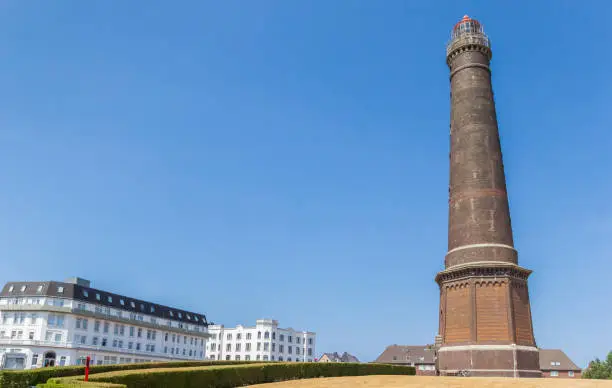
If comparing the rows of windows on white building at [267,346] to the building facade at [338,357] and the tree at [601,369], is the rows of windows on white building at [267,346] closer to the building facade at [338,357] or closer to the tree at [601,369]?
the building facade at [338,357]

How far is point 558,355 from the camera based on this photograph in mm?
111688

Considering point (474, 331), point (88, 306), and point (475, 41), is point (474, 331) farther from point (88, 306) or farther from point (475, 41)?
point (88, 306)

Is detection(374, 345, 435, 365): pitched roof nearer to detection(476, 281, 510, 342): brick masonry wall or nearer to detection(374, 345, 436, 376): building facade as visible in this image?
detection(374, 345, 436, 376): building facade

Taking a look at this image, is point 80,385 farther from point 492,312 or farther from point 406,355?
point 406,355

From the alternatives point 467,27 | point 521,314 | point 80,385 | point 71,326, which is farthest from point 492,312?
point 71,326

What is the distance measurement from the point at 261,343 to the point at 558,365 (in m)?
64.3

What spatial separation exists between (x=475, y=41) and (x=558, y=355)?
87.6 metres

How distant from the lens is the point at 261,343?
123875 millimetres

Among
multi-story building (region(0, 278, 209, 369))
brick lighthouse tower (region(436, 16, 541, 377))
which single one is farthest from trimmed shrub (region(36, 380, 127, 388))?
multi-story building (region(0, 278, 209, 369))

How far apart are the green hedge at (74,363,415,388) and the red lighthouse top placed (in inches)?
1246

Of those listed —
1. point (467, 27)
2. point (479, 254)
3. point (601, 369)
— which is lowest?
point (601, 369)

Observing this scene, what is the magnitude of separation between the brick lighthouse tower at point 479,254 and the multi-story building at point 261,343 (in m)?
85.3

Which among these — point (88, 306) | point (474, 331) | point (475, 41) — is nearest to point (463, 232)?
point (474, 331)

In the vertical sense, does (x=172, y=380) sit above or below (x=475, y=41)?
below
